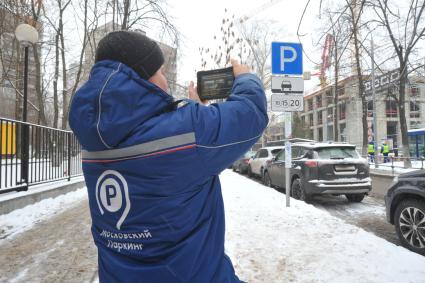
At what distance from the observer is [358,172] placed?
9227mm

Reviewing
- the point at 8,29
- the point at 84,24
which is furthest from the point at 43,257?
the point at 84,24

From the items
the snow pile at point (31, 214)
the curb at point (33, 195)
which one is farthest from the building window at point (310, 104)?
the snow pile at point (31, 214)

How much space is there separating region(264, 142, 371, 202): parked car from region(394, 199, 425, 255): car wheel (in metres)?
3.72

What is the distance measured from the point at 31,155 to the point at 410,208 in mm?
7766

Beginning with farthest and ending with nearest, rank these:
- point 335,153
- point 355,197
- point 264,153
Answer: point 264,153
point 355,197
point 335,153

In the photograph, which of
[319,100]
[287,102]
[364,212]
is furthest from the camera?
[319,100]

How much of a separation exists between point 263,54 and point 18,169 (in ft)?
109

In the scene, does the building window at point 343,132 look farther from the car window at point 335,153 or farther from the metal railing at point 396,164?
the car window at point 335,153

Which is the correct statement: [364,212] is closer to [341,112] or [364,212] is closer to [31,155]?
[31,155]

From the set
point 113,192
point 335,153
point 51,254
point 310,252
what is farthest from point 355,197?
point 113,192

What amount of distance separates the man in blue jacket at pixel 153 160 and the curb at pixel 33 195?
20.8 feet

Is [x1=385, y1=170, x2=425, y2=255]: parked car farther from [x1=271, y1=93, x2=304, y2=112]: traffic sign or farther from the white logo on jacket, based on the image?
the white logo on jacket

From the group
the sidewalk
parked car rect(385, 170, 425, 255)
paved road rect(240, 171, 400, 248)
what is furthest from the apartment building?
the sidewalk

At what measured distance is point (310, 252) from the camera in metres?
4.47
